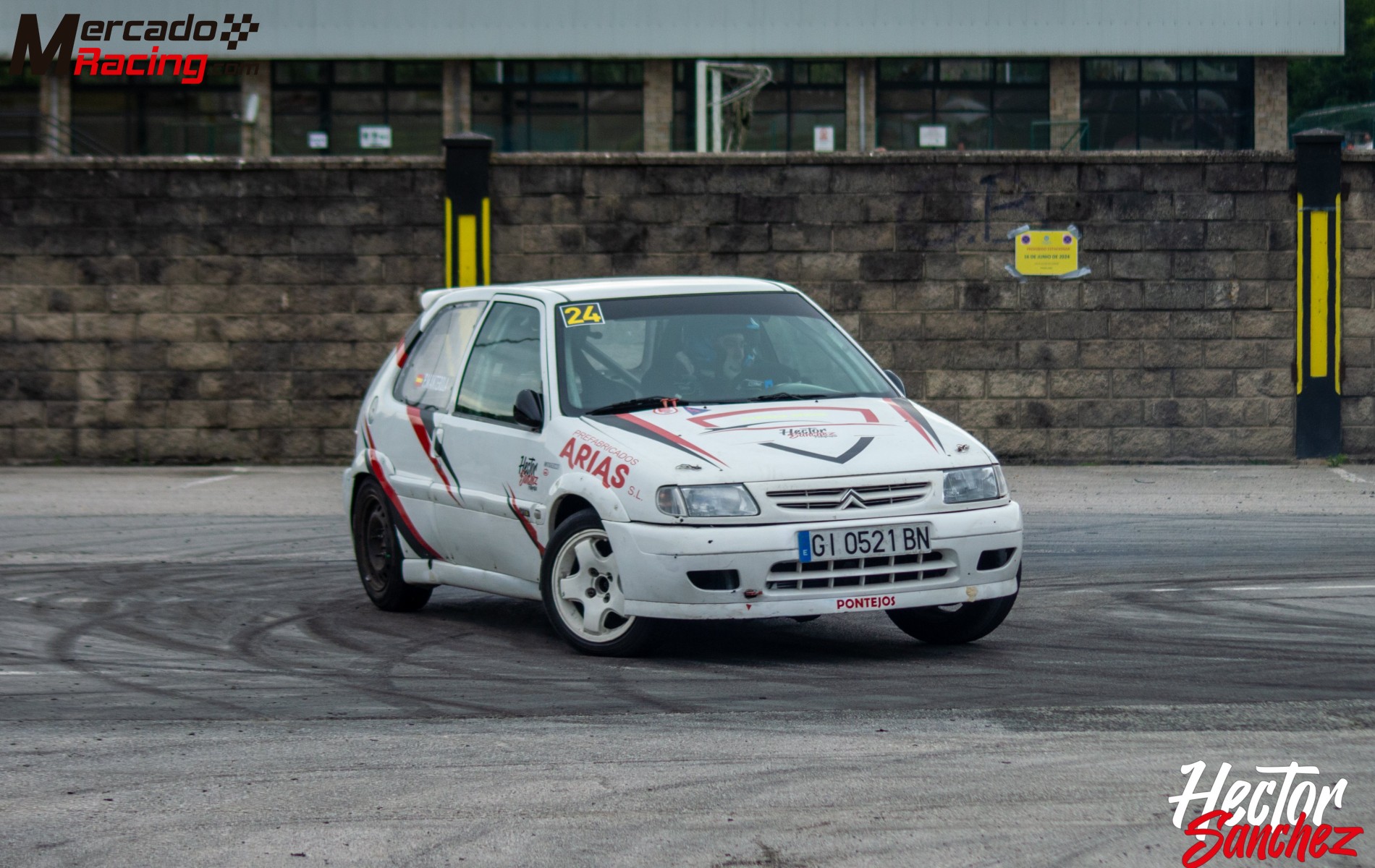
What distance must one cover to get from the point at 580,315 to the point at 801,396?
107 cm

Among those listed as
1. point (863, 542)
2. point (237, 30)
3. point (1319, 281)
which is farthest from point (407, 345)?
point (237, 30)

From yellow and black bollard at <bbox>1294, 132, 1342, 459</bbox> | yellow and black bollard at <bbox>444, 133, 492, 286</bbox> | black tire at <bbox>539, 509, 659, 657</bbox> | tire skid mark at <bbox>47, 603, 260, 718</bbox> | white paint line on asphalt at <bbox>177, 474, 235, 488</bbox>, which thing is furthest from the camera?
yellow and black bollard at <bbox>444, 133, 492, 286</bbox>

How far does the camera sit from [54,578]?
1021cm

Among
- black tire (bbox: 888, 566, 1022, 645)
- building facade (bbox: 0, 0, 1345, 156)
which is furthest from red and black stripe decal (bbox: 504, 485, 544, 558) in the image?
building facade (bbox: 0, 0, 1345, 156)

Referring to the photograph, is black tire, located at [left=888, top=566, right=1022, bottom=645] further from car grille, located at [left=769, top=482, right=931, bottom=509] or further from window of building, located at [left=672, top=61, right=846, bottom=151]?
window of building, located at [left=672, top=61, right=846, bottom=151]

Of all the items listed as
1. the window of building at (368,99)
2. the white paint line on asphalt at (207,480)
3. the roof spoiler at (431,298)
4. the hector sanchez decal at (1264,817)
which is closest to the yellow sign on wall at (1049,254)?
the white paint line on asphalt at (207,480)

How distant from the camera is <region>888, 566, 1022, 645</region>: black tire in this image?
743cm

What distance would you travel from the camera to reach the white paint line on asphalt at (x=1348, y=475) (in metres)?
14.8

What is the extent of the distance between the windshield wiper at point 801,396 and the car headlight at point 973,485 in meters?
0.80

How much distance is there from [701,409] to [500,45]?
29.8m

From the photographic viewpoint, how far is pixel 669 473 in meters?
6.89

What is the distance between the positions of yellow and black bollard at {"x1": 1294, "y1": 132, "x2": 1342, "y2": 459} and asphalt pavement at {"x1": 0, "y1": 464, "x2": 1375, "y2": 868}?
5.97 metres

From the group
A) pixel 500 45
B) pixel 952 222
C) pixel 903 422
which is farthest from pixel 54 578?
pixel 500 45

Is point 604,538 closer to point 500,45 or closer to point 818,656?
point 818,656
